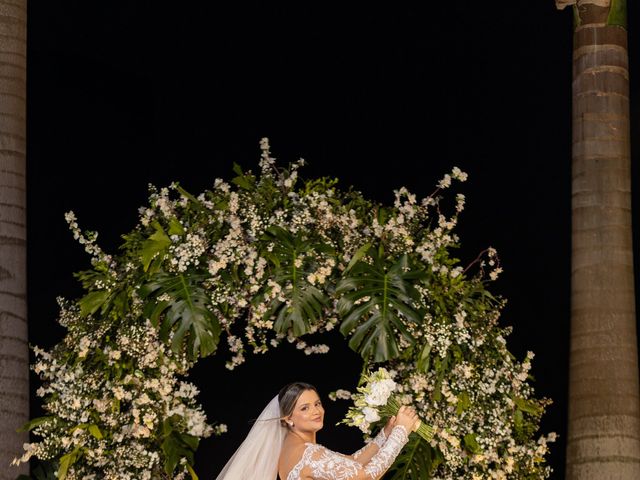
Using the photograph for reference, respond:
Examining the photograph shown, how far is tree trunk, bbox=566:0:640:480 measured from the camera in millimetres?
6973

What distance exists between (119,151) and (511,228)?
346 cm

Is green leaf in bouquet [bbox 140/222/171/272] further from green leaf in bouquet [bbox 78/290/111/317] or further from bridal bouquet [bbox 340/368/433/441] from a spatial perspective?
bridal bouquet [bbox 340/368/433/441]

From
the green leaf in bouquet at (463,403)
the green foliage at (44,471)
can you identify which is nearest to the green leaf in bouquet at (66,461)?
the green foliage at (44,471)

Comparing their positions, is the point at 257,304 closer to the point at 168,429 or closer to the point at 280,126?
the point at 168,429

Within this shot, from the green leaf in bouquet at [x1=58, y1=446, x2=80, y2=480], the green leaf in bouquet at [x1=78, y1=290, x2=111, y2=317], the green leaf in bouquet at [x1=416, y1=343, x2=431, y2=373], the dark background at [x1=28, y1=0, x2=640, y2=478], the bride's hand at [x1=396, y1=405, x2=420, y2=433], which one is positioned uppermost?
the dark background at [x1=28, y1=0, x2=640, y2=478]

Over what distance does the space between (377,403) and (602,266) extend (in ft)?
6.10

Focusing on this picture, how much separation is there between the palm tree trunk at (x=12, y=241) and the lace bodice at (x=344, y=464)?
5.93ft

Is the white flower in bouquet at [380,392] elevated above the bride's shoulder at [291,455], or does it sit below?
above

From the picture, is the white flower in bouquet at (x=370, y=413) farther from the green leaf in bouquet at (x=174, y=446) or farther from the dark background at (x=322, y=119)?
the dark background at (x=322, y=119)

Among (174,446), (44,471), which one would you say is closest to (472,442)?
(174,446)

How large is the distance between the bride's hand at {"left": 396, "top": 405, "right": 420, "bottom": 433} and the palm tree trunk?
2.34m

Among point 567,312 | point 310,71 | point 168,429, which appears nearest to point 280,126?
point 310,71

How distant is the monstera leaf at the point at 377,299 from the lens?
6.46m

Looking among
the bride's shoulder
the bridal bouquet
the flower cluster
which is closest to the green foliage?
the flower cluster
